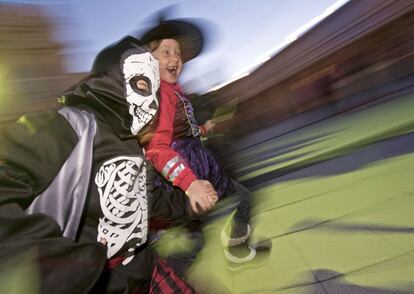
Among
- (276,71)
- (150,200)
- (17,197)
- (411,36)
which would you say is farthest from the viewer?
(276,71)

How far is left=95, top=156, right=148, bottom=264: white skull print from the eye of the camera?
0.65m

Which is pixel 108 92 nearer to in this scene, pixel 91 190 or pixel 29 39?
pixel 91 190

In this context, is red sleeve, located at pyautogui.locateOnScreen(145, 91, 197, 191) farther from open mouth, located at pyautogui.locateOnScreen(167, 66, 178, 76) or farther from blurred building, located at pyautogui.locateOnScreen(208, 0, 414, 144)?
blurred building, located at pyautogui.locateOnScreen(208, 0, 414, 144)

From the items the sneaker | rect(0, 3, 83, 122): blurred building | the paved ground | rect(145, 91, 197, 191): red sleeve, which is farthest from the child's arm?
rect(0, 3, 83, 122): blurred building

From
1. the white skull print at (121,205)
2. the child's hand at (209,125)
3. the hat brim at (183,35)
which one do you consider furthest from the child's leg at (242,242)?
the white skull print at (121,205)

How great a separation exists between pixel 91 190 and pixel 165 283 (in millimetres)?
363

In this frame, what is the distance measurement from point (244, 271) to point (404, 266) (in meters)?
0.78

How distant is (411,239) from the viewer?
55.1 inches

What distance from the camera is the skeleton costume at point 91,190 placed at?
1.50 ft

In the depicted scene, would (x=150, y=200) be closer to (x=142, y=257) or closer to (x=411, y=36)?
(x=142, y=257)

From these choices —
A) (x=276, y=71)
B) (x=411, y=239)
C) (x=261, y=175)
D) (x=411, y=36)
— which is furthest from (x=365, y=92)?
(x=411, y=239)

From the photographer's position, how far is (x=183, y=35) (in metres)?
1.17

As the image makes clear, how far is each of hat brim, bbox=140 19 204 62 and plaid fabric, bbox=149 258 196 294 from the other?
0.72m

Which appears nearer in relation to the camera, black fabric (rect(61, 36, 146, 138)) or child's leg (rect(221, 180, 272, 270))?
black fabric (rect(61, 36, 146, 138))
